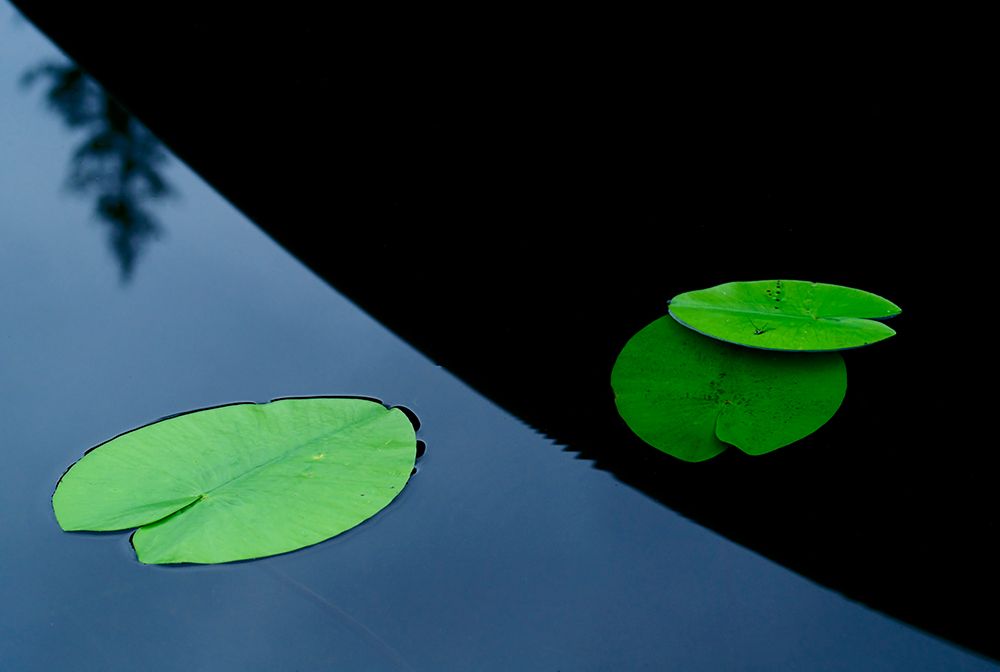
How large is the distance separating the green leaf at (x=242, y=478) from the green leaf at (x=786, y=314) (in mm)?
504

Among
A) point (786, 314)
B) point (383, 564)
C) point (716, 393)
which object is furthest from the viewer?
point (786, 314)

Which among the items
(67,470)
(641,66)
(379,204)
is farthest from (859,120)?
(67,470)

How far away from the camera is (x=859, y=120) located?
6.73 feet

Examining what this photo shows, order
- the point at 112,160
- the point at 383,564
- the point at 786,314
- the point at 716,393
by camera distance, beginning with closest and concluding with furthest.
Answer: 1. the point at 383,564
2. the point at 716,393
3. the point at 786,314
4. the point at 112,160

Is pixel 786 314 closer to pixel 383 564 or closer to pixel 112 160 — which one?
pixel 383 564

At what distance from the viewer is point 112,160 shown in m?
1.87

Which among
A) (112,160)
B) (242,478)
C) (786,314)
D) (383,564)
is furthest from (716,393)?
(112,160)

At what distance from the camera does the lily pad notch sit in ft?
3.95

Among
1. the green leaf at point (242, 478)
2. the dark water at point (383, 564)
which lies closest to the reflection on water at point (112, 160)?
the dark water at point (383, 564)

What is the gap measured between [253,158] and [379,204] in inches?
13.6

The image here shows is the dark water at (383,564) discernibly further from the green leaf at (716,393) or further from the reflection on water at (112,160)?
the reflection on water at (112,160)

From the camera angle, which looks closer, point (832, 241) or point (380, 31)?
point (832, 241)

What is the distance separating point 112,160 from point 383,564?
4.11 feet

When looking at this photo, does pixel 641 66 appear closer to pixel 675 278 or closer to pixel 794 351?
pixel 675 278
